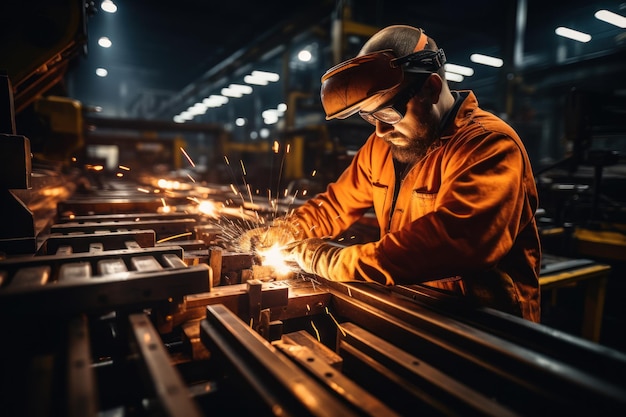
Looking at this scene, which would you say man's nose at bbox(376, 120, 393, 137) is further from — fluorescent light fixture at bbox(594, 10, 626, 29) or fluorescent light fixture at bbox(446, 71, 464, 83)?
fluorescent light fixture at bbox(446, 71, 464, 83)

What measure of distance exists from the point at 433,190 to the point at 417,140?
0.28 metres

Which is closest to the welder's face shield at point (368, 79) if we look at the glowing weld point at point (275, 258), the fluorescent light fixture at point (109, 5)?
the glowing weld point at point (275, 258)

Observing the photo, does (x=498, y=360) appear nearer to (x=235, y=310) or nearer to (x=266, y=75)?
(x=235, y=310)

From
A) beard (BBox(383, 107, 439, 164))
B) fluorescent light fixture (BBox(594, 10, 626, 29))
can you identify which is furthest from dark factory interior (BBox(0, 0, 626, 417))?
fluorescent light fixture (BBox(594, 10, 626, 29))

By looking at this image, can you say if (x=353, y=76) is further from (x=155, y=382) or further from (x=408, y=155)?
(x=155, y=382)

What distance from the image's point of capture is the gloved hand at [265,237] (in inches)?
80.1

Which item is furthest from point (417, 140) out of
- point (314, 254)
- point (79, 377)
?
point (79, 377)

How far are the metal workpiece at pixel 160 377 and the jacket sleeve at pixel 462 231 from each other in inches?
32.2

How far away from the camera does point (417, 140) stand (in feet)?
6.31

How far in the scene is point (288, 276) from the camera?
1907 millimetres

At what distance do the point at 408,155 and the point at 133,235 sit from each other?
1522mm

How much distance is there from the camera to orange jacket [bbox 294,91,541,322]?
144cm

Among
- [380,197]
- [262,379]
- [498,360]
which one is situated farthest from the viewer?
[380,197]

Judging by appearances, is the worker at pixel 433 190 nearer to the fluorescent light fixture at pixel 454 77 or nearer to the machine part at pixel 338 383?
the machine part at pixel 338 383
